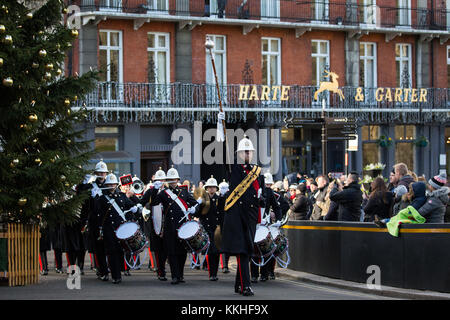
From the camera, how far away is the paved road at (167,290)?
12.7 meters

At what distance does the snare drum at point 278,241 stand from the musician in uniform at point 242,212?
2.20 metres

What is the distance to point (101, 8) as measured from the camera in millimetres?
31656

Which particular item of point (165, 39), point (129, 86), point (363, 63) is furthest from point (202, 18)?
point (363, 63)

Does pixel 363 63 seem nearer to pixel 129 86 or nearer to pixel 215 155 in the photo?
pixel 215 155

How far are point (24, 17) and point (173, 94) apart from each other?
19203 mm

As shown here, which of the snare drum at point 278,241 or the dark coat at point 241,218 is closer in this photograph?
the dark coat at point 241,218

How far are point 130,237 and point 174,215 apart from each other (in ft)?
3.03

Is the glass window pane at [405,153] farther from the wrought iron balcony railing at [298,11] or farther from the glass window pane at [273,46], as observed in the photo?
the glass window pane at [273,46]

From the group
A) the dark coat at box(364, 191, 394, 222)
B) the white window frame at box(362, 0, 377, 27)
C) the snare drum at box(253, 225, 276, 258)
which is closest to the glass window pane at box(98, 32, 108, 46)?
the white window frame at box(362, 0, 377, 27)

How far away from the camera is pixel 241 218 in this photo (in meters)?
13.0

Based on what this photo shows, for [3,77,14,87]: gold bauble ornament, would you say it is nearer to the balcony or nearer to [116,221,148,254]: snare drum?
[116,221,148,254]: snare drum

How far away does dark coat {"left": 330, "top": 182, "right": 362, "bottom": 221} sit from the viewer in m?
15.6

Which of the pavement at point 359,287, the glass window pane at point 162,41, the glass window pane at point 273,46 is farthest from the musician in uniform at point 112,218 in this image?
the glass window pane at point 273,46

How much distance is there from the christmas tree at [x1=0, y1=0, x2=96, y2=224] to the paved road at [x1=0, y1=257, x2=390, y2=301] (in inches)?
52.6
